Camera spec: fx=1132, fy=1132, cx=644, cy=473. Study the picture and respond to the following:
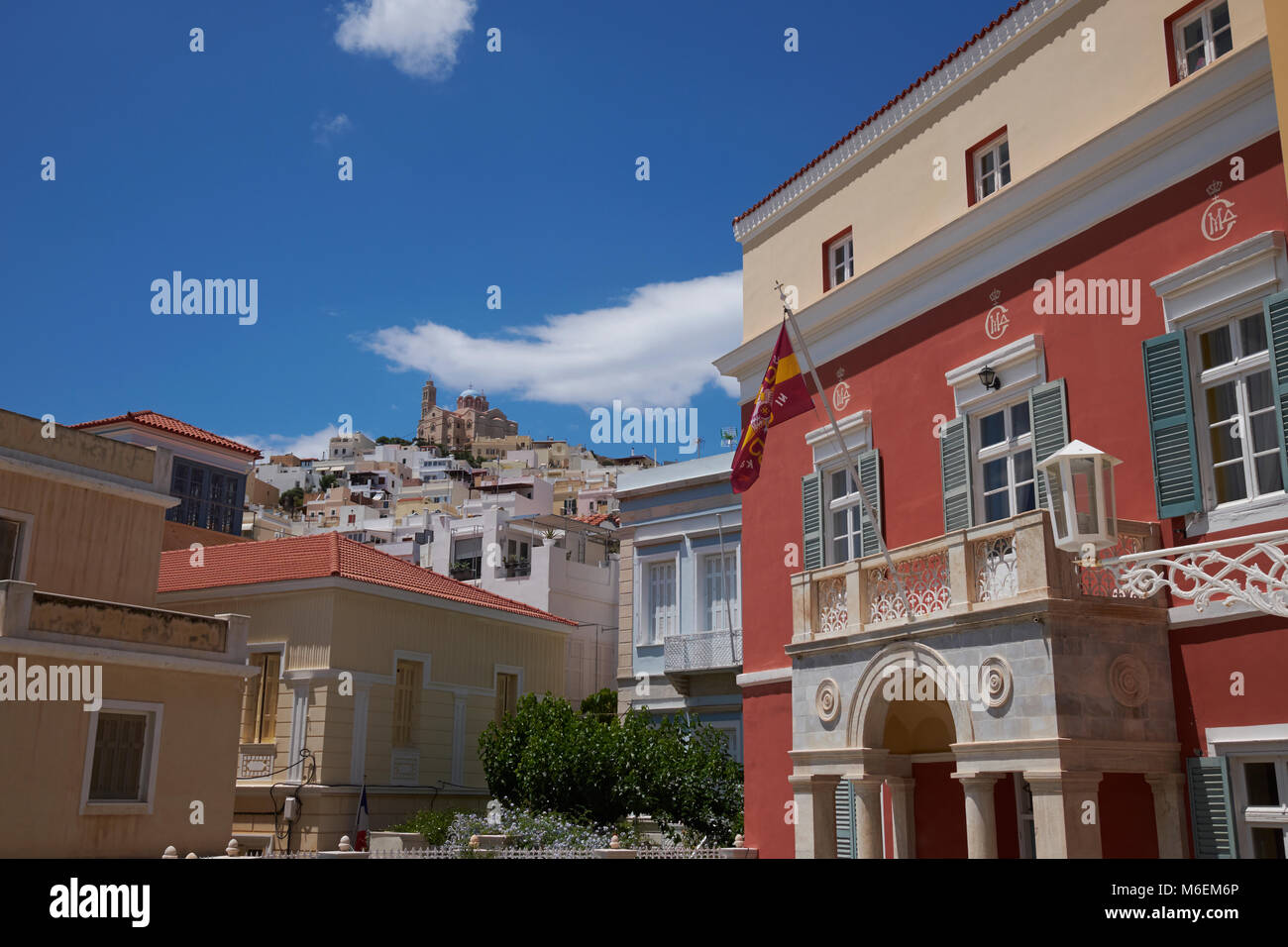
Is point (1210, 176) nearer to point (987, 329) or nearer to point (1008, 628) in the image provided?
point (987, 329)

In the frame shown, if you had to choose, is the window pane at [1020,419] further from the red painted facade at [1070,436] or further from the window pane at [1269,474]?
the window pane at [1269,474]

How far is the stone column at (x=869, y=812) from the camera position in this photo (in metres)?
11.8

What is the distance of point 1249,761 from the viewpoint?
30.8ft

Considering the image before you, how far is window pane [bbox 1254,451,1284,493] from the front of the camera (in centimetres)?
940

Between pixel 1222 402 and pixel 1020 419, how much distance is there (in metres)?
2.51

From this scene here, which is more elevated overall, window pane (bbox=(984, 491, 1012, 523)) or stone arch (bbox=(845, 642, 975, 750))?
window pane (bbox=(984, 491, 1012, 523))

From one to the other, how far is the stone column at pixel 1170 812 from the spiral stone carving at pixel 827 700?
326 cm

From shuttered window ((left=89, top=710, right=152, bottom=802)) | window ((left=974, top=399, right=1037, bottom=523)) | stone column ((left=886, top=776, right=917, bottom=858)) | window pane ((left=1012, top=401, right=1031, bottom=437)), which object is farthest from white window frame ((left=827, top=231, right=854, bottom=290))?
shuttered window ((left=89, top=710, right=152, bottom=802))

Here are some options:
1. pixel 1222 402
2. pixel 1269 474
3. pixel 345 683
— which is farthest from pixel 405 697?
pixel 1269 474

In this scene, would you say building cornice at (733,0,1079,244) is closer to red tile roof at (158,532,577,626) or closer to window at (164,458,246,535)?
red tile roof at (158,532,577,626)

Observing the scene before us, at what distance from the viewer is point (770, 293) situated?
17.2 metres

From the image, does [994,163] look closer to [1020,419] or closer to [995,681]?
[1020,419]

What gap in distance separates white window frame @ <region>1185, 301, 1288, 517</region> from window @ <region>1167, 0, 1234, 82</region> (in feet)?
8.43
